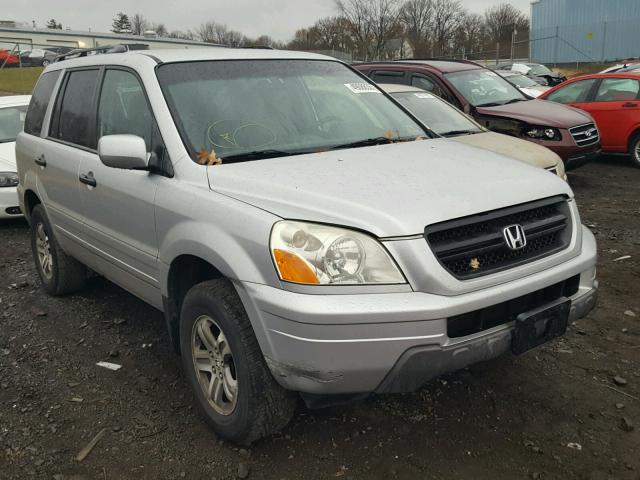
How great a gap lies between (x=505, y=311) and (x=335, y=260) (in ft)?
2.59

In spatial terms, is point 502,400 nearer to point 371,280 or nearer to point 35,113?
point 371,280

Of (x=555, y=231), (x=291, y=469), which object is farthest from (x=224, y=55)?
(x=291, y=469)

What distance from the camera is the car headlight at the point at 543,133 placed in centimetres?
838

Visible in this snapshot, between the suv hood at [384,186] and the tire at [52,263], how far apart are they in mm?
2433

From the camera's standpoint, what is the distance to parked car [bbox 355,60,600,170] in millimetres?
8383

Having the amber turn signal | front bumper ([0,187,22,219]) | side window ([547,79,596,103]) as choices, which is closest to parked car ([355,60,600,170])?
side window ([547,79,596,103])

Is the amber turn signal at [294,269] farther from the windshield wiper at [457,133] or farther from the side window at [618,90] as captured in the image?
the side window at [618,90]

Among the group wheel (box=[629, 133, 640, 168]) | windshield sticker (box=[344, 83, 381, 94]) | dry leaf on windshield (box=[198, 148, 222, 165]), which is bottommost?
wheel (box=[629, 133, 640, 168])

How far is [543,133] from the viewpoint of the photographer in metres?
8.40

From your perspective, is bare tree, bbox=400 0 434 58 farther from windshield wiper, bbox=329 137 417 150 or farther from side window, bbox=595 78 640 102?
windshield wiper, bbox=329 137 417 150

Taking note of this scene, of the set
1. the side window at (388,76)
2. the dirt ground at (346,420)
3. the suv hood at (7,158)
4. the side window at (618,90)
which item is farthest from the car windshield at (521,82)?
the dirt ground at (346,420)

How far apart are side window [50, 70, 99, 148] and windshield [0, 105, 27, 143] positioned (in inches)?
182

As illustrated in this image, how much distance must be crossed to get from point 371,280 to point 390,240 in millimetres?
172

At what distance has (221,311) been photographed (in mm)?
2719
